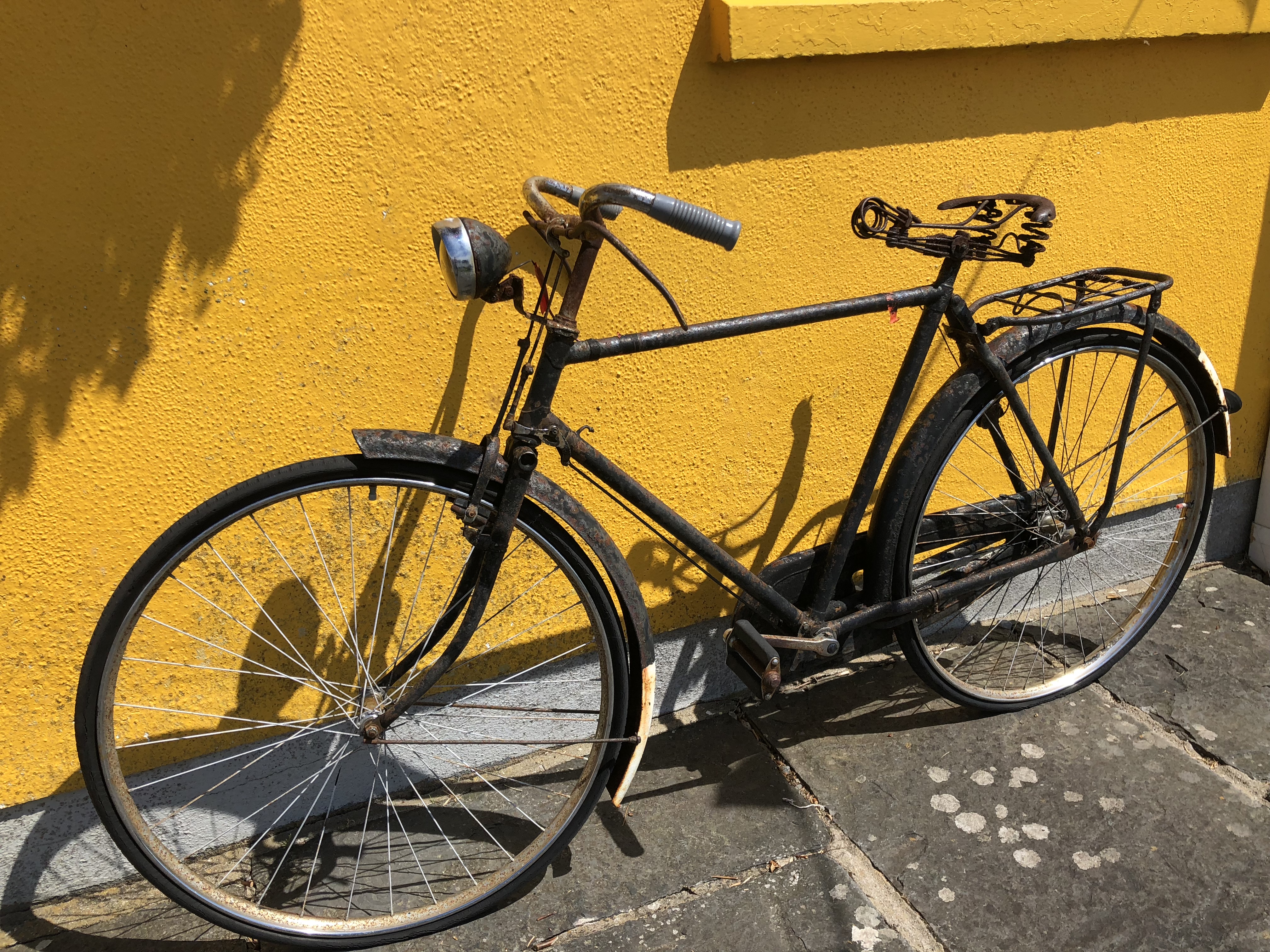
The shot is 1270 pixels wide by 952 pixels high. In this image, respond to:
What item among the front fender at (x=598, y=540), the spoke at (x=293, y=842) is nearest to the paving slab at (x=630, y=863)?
the spoke at (x=293, y=842)

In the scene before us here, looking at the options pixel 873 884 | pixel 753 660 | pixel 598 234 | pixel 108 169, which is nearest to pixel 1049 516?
pixel 753 660

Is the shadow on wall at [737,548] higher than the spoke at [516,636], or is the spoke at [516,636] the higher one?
the shadow on wall at [737,548]

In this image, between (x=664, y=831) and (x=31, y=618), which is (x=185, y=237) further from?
(x=664, y=831)

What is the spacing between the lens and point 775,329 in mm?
2213

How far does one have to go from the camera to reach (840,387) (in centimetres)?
271

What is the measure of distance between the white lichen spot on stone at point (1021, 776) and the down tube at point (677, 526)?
725 mm

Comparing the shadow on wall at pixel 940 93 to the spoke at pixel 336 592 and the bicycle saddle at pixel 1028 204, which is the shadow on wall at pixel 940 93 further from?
the spoke at pixel 336 592

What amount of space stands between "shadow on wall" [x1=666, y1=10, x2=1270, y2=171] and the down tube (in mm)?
783

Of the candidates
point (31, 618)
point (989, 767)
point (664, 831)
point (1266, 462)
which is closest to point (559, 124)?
point (31, 618)

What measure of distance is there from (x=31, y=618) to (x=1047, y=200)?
7.87 feet

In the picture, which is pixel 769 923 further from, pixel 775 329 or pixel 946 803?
pixel 775 329

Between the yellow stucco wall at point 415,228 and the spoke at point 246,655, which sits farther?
the spoke at point 246,655

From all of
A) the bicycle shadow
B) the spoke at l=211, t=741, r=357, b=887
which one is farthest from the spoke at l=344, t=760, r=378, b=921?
the bicycle shadow

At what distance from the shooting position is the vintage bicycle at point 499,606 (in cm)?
190
